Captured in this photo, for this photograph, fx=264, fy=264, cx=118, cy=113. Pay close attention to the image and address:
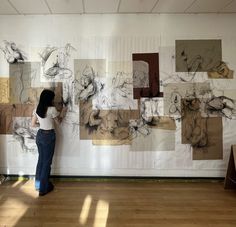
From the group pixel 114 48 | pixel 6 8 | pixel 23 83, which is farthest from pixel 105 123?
pixel 6 8

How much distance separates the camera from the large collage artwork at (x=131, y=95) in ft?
12.8

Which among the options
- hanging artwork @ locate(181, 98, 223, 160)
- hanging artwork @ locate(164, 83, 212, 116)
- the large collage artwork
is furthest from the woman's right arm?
hanging artwork @ locate(181, 98, 223, 160)

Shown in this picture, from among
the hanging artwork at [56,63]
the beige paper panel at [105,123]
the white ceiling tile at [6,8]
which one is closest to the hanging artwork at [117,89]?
the beige paper panel at [105,123]

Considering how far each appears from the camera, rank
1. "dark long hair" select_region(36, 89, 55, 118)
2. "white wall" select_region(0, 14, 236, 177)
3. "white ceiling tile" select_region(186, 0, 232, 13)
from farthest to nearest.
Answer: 1. "white wall" select_region(0, 14, 236, 177)
2. "white ceiling tile" select_region(186, 0, 232, 13)
3. "dark long hair" select_region(36, 89, 55, 118)

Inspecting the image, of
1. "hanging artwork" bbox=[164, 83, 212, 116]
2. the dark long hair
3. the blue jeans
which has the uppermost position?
"hanging artwork" bbox=[164, 83, 212, 116]

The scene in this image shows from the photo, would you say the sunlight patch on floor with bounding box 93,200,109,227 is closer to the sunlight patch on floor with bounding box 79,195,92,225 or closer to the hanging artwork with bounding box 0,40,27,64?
the sunlight patch on floor with bounding box 79,195,92,225

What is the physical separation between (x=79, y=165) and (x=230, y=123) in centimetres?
234

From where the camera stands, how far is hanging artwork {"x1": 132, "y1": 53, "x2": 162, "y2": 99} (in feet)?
12.8

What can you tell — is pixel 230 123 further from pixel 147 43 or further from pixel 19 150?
pixel 19 150

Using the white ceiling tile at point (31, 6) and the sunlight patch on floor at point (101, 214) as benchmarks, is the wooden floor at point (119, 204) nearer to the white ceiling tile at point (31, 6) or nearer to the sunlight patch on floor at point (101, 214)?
the sunlight patch on floor at point (101, 214)

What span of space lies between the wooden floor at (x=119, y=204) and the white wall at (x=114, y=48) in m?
0.23

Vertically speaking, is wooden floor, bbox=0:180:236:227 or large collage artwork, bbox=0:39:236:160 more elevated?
large collage artwork, bbox=0:39:236:160

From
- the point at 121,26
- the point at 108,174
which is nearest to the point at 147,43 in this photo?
the point at 121,26

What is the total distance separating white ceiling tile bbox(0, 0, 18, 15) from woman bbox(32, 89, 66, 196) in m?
1.25
